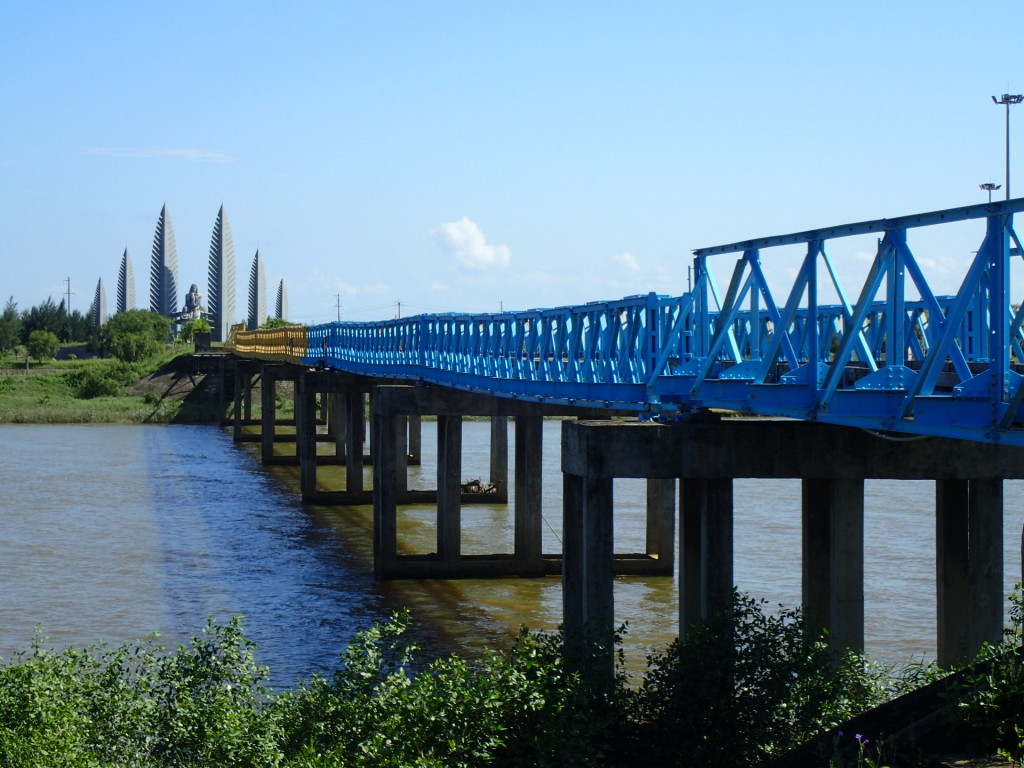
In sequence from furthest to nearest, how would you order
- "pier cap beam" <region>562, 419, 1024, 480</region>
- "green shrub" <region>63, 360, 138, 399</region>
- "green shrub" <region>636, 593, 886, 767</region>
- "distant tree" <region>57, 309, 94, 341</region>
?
"distant tree" <region>57, 309, 94, 341</region>
"green shrub" <region>63, 360, 138, 399</region>
"pier cap beam" <region>562, 419, 1024, 480</region>
"green shrub" <region>636, 593, 886, 767</region>

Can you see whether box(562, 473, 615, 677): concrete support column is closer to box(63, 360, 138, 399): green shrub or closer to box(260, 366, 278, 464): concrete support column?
box(260, 366, 278, 464): concrete support column

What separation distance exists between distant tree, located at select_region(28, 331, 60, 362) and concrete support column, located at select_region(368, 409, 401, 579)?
8450cm

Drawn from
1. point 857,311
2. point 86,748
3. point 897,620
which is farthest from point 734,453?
point 897,620

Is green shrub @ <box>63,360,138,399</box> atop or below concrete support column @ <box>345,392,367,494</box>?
atop

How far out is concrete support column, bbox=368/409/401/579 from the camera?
23047 mm

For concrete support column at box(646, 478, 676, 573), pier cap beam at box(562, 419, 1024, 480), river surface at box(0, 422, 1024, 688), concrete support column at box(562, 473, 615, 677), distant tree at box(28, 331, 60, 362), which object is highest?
distant tree at box(28, 331, 60, 362)

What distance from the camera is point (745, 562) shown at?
2444 centimetres

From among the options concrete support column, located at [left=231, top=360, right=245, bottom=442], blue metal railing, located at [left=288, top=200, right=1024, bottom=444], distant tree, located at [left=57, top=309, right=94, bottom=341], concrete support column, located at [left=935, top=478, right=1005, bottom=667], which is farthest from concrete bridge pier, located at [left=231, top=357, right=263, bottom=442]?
distant tree, located at [left=57, top=309, right=94, bottom=341]

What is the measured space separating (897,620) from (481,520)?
1254 cm

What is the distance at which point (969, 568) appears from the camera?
13039 mm

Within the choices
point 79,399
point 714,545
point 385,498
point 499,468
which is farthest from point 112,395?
point 714,545

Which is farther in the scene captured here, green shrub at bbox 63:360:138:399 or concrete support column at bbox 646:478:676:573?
green shrub at bbox 63:360:138:399

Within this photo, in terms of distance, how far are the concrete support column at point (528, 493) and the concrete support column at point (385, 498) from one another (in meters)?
2.01

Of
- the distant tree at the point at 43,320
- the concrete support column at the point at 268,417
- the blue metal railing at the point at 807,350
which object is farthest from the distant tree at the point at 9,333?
the blue metal railing at the point at 807,350
